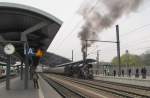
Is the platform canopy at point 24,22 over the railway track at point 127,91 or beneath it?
over

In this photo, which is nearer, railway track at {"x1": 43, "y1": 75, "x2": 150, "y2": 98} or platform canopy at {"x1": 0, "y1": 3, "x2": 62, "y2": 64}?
railway track at {"x1": 43, "y1": 75, "x2": 150, "y2": 98}

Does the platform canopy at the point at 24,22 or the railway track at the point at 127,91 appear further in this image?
the platform canopy at the point at 24,22

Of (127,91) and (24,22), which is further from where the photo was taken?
(24,22)

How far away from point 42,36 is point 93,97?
10415mm

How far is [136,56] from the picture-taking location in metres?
149

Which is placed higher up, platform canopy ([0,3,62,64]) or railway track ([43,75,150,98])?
platform canopy ([0,3,62,64])

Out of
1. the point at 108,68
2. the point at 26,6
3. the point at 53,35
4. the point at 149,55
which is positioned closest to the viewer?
the point at 26,6

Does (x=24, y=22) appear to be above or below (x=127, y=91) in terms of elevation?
above

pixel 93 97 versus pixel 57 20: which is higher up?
pixel 57 20

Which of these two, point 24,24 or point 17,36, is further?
point 17,36

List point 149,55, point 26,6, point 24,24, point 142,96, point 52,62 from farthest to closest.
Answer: point 149,55 < point 52,62 < point 24,24 < point 26,6 < point 142,96

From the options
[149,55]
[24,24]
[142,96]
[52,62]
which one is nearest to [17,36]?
[24,24]

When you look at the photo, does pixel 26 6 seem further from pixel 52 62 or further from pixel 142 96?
pixel 52 62

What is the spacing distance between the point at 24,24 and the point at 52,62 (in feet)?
355
